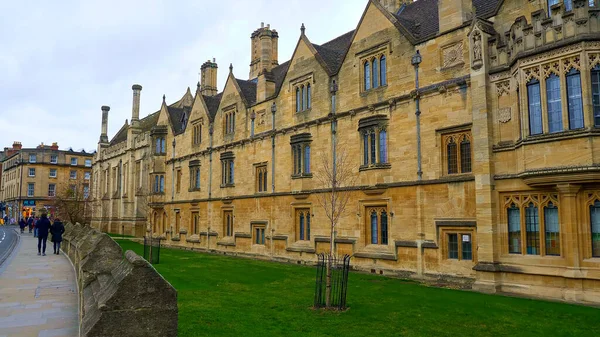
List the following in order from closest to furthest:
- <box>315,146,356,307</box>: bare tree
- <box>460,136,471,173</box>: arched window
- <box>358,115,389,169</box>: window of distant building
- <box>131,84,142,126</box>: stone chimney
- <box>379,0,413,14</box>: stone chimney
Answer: <box>460,136,471,173</box>: arched window < <box>358,115,389,169</box>: window of distant building < <box>315,146,356,307</box>: bare tree < <box>379,0,413,14</box>: stone chimney < <box>131,84,142,126</box>: stone chimney

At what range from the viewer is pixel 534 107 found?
1428 centimetres

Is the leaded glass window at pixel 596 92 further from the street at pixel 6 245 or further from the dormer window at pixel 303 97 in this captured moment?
the street at pixel 6 245

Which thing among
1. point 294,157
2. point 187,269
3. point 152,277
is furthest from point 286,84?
point 152,277

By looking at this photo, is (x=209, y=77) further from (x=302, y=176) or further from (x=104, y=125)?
(x=104, y=125)

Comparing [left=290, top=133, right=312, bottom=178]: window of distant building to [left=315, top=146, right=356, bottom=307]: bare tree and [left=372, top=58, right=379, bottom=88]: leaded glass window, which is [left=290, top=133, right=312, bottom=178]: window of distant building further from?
[left=372, top=58, right=379, bottom=88]: leaded glass window

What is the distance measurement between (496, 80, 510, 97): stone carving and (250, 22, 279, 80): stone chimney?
17278mm

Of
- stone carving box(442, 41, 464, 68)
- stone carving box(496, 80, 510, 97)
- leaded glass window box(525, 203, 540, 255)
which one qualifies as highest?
stone carving box(442, 41, 464, 68)

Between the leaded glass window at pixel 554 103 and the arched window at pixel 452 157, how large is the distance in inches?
150

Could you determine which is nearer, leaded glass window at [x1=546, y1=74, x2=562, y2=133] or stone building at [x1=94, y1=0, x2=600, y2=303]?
stone building at [x1=94, y1=0, x2=600, y2=303]

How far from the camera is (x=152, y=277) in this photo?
598 centimetres

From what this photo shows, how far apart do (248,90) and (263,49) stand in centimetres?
308

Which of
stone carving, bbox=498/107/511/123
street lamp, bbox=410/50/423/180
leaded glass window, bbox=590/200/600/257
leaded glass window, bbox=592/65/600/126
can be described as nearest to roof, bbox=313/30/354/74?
street lamp, bbox=410/50/423/180

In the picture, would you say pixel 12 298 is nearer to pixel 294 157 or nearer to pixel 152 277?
pixel 152 277

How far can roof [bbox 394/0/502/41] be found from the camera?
1787cm
